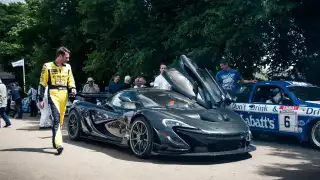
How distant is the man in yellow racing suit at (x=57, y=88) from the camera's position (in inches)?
293

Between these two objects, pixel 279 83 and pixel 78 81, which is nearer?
pixel 279 83

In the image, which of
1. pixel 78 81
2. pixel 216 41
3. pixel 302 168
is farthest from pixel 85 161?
pixel 78 81

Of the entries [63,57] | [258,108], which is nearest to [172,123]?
A: [63,57]

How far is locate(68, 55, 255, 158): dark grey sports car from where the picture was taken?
6438mm

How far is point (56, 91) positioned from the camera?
754cm

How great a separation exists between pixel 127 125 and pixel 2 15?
45.0m

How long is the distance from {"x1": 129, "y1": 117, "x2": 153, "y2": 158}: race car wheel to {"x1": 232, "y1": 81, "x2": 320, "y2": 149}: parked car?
348cm

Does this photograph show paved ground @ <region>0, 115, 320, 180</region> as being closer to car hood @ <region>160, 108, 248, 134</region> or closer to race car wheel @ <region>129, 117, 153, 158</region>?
race car wheel @ <region>129, 117, 153, 158</region>

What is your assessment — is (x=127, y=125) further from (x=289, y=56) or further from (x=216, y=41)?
(x=289, y=56)

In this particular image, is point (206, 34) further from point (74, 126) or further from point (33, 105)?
point (33, 105)

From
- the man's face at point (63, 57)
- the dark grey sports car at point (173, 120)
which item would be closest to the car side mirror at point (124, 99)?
the dark grey sports car at point (173, 120)

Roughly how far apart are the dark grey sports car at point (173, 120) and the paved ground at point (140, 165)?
25 cm

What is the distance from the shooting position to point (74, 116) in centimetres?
917

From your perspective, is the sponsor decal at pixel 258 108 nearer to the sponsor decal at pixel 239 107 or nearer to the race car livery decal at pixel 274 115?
the race car livery decal at pixel 274 115
